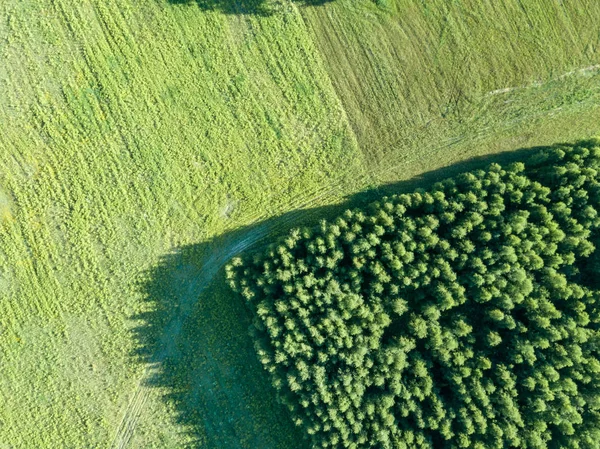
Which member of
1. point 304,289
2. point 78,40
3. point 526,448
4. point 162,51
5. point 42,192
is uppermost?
point 78,40

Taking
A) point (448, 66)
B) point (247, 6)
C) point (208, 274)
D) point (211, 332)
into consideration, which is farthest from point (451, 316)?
point (247, 6)

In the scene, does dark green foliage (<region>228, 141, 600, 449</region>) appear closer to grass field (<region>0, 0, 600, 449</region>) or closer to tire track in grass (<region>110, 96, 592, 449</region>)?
tire track in grass (<region>110, 96, 592, 449</region>)

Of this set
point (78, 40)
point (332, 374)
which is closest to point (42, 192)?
point (78, 40)

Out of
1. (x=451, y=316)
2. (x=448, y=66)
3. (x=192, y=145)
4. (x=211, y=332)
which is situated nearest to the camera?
(x=451, y=316)

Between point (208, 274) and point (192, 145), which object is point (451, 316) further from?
point (192, 145)

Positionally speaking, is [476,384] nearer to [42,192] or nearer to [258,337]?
[258,337]

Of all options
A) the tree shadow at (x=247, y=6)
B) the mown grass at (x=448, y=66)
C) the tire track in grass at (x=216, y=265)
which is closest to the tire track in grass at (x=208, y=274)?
the tire track in grass at (x=216, y=265)

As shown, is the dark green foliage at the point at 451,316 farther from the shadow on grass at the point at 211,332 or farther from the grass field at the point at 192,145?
the grass field at the point at 192,145
